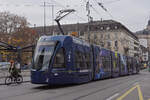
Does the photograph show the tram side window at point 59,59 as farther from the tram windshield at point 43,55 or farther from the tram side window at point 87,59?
the tram side window at point 87,59

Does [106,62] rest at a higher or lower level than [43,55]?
lower

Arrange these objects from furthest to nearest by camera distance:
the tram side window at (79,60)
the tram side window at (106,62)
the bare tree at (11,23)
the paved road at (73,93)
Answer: the bare tree at (11,23) → the tram side window at (106,62) → the tram side window at (79,60) → the paved road at (73,93)

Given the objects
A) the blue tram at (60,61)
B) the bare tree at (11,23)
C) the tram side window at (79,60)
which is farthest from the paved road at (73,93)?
the bare tree at (11,23)

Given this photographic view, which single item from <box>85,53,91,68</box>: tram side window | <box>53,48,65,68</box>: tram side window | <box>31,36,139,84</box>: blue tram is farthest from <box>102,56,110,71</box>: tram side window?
<box>53,48,65,68</box>: tram side window

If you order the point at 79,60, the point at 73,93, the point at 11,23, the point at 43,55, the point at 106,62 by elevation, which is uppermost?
the point at 11,23

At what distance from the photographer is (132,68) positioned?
147 feet

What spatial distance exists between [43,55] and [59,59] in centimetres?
97

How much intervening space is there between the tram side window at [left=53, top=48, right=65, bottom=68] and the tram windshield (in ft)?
1.38

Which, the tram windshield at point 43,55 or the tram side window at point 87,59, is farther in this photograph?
the tram side window at point 87,59

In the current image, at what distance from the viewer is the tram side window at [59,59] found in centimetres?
1562

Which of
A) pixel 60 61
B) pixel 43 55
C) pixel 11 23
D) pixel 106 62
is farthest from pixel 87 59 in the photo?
pixel 11 23

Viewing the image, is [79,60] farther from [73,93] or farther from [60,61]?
[73,93]

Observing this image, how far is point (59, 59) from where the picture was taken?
51.9 ft

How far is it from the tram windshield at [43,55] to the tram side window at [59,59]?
42 cm
